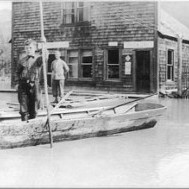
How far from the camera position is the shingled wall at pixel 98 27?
57.1 feet

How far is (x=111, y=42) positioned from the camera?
711 inches

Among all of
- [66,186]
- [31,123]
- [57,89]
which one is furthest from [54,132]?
[57,89]

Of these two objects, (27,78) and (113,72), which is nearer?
(27,78)

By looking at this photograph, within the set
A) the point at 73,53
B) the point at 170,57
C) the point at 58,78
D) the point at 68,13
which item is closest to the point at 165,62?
the point at 170,57

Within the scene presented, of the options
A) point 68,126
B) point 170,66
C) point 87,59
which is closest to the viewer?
point 68,126

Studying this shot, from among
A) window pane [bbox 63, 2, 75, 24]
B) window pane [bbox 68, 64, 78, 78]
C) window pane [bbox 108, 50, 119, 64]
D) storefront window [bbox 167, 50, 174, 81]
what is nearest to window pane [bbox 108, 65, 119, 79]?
window pane [bbox 108, 50, 119, 64]

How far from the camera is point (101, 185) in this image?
4551mm

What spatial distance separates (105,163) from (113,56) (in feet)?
41.9

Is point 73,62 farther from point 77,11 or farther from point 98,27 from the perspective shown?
point 77,11

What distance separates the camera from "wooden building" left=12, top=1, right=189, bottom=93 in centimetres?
1725

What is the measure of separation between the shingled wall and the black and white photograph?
44mm

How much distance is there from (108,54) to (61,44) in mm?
2511

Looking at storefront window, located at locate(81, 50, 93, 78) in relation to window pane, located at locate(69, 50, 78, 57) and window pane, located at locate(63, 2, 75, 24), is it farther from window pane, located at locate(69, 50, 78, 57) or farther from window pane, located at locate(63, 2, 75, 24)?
window pane, located at locate(63, 2, 75, 24)

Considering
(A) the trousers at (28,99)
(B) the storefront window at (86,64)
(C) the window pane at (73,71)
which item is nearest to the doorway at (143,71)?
(B) the storefront window at (86,64)
